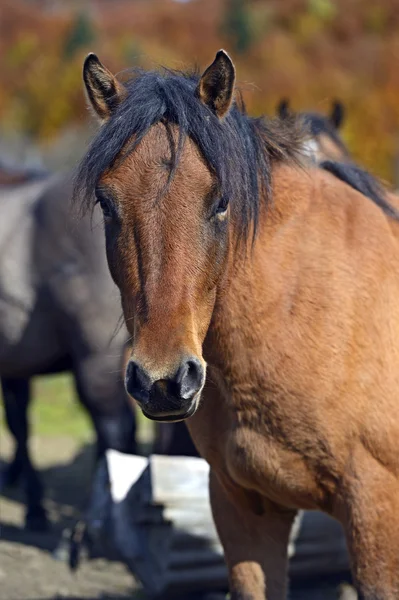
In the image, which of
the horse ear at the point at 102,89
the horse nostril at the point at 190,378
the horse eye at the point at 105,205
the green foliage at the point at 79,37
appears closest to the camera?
the horse nostril at the point at 190,378

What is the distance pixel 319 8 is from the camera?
50969 millimetres

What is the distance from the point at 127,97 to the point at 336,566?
266 cm

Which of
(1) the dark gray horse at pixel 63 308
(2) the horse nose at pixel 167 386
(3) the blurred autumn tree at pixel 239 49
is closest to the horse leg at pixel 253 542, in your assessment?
(2) the horse nose at pixel 167 386

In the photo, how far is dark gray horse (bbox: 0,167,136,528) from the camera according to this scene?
518 cm

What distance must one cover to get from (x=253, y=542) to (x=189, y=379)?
3.46ft

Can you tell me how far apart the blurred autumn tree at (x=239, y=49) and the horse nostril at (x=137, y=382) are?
23.4 metres

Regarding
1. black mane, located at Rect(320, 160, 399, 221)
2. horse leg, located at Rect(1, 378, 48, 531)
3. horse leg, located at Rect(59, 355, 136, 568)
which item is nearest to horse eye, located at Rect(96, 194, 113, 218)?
black mane, located at Rect(320, 160, 399, 221)

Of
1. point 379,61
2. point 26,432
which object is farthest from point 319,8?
point 26,432

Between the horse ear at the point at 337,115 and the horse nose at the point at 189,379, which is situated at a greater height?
the horse ear at the point at 337,115

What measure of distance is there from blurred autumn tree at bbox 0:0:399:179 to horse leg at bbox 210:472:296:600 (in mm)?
22713

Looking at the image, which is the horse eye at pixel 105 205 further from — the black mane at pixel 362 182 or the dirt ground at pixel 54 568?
the dirt ground at pixel 54 568

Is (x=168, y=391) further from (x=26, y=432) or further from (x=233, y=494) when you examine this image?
(x=26, y=432)

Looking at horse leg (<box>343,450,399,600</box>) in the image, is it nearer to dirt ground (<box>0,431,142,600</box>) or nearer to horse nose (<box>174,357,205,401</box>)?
horse nose (<box>174,357,205,401</box>)

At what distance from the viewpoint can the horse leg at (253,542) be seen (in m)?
3.18
